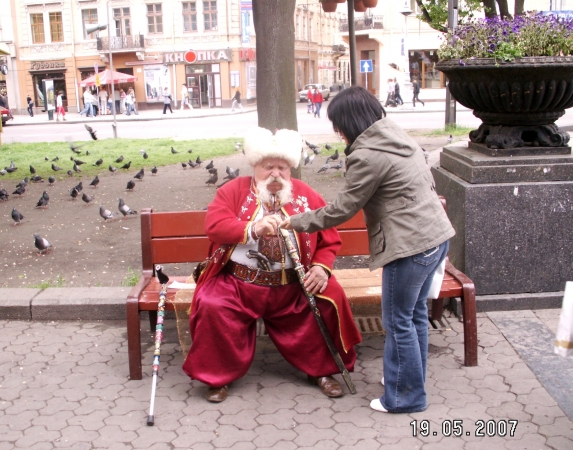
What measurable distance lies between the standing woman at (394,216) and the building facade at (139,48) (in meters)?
40.6

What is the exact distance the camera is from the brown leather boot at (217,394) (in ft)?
12.3

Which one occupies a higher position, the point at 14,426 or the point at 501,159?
the point at 501,159

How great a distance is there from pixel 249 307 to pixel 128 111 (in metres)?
36.4

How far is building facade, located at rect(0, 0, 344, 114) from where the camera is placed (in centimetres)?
4334

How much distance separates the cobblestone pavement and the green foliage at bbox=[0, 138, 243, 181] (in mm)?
8809

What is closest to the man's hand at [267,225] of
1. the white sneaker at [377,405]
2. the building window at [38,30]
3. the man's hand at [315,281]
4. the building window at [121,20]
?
the man's hand at [315,281]

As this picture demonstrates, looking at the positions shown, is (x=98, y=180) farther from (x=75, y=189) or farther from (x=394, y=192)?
(x=394, y=192)

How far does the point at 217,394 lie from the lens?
377cm

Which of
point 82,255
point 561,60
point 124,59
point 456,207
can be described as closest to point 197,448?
point 456,207

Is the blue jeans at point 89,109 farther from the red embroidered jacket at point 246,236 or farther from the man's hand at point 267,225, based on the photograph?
the man's hand at point 267,225

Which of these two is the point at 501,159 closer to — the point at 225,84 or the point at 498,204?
the point at 498,204

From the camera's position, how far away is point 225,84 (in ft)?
143

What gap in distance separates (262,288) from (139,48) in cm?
4270
